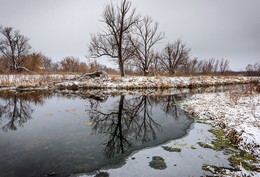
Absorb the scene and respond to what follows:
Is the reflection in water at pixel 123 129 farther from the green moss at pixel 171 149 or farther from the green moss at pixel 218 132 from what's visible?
the green moss at pixel 218 132

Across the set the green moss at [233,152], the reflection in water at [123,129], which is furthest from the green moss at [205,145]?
the reflection in water at [123,129]

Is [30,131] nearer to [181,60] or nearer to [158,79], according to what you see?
[158,79]

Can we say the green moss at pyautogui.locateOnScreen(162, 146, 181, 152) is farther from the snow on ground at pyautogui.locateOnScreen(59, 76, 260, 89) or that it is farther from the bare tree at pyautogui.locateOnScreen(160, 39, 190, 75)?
the bare tree at pyautogui.locateOnScreen(160, 39, 190, 75)

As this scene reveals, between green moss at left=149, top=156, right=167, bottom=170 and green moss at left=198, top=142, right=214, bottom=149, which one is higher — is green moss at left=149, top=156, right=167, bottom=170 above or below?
below

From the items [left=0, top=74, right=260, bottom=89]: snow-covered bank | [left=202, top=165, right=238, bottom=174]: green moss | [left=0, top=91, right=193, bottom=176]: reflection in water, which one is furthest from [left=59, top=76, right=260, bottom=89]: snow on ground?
[left=202, top=165, right=238, bottom=174]: green moss

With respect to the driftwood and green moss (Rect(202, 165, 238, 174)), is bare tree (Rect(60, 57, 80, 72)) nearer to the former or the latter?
the driftwood

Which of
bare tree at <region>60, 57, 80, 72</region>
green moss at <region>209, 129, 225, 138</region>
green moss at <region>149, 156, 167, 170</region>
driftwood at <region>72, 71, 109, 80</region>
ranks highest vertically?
bare tree at <region>60, 57, 80, 72</region>

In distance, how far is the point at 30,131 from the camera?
4246 millimetres

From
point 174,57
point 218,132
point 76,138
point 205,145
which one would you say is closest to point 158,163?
point 205,145

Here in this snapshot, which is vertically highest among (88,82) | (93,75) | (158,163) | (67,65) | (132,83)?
(67,65)

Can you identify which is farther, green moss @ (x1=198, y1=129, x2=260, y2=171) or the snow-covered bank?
the snow-covered bank

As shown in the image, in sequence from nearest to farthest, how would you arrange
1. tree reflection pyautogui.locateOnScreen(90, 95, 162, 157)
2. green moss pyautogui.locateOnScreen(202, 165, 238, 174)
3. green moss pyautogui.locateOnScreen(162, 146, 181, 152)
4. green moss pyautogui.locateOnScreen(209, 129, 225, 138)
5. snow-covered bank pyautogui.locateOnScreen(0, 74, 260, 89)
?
green moss pyautogui.locateOnScreen(202, 165, 238, 174)
green moss pyautogui.locateOnScreen(162, 146, 181, 152)
tree reflection pyautogui.locateOnScreen(90, 95, 162, 157)
green moss pyautogui.locateOnScreen(209, 129, 225, 138)
snow-covered bank pyautogui.locateOnScreen(0, 74, 260, 89)

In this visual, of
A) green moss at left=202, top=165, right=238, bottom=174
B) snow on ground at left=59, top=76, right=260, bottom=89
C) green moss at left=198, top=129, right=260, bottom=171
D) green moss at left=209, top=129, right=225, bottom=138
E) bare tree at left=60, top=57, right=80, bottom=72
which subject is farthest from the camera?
bare tree at left=60, top=57, right=80, bottom=72

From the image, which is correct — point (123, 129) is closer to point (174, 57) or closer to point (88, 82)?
point (88, 82)
